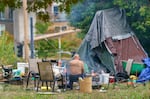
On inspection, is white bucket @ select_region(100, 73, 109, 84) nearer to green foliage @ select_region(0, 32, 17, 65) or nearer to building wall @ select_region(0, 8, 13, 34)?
green foliage @ select_region(0, 32, 17, 65)

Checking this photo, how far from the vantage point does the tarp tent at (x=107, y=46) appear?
731 inches

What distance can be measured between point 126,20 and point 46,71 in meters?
8.40

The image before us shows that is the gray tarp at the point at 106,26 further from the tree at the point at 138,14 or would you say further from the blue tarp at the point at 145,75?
the blue tarp at the point at 145,75

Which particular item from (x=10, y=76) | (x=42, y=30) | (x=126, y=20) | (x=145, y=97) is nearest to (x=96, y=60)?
(x=126, y=20)

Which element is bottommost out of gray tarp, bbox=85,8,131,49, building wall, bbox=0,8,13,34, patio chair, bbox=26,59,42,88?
building wall, bbox=0,8,13,34

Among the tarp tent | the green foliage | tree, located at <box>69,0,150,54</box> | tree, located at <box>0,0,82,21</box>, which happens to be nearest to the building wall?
tree, located at <box>69,0,150,54</box>

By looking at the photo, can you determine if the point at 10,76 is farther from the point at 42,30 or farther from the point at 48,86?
the point at 42,30

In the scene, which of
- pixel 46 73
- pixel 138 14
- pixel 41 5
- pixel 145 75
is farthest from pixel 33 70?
pixel 138 14

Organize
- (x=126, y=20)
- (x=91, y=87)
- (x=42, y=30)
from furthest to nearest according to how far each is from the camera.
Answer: (x=42, y=30) → (x=126, y=20) → (x=91, y=87)

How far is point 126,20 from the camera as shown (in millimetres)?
21062

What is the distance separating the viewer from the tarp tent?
60.9 ft

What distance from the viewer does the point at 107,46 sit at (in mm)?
18547

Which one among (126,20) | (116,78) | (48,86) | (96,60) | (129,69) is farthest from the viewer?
(126,20)

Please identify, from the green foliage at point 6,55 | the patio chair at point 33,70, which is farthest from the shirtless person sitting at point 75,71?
the green foliage at point 6,55
